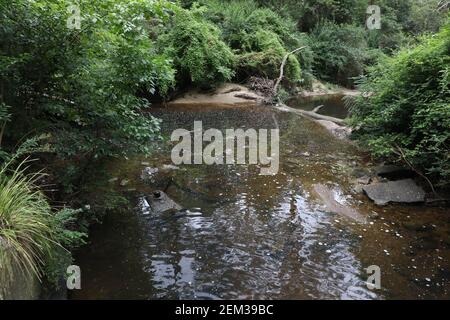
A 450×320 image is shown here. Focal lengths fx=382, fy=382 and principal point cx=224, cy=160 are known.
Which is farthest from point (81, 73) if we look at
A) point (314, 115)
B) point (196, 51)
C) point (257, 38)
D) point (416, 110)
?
point (257, 38)

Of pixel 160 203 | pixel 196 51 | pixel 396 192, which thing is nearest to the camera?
pixel 160 203

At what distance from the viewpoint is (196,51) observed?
49.1 ft

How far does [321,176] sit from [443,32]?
343 cm

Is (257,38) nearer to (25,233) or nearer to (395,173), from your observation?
(395,173)

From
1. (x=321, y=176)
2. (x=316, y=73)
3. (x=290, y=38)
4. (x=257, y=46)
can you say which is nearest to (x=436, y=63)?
(x=321, y=176)

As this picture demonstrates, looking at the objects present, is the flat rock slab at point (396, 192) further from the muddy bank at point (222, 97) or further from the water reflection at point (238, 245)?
the muddy bank at point (222, 97)

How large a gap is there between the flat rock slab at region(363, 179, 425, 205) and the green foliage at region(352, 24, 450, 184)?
347 millimetres

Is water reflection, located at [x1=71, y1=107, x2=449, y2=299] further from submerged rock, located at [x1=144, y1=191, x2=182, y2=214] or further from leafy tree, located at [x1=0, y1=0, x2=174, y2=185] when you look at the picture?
leafy tree, located at [x1=0, y1=0, x2=174, y2=185]

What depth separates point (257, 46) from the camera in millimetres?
18297

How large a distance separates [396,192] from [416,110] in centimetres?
158

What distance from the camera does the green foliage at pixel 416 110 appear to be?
6203 mm

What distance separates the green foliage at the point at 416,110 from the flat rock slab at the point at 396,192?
347 mm

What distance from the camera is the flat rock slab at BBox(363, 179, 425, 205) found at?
6266 mm
